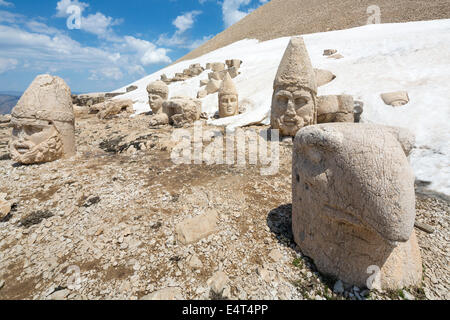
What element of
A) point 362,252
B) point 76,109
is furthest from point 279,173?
point 76,109

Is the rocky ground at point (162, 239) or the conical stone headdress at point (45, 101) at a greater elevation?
the conical stone headdress at point (45, 101)

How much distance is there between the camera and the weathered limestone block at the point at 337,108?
6.69 m

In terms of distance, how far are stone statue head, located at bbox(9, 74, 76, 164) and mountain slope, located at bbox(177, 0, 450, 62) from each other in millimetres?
26075

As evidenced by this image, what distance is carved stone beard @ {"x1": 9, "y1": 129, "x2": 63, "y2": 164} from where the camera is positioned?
525 cm

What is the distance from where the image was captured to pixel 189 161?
568 centimetres

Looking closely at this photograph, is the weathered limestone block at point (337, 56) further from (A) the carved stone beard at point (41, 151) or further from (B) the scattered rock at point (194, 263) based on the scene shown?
(A) the carved stone beard at point (41, 151)

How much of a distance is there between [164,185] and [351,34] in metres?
19.3

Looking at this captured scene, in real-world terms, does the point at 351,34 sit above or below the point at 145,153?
above

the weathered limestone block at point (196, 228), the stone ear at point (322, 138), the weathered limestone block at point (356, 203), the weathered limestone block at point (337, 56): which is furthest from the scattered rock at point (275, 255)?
the weathered limestone block at point (337, 56)

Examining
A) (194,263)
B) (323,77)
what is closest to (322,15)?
(323,77)

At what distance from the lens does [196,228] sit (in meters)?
3.10

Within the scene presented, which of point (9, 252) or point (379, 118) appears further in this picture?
point (379, 118)

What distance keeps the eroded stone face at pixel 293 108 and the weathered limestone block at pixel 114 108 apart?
1006 centimetres
